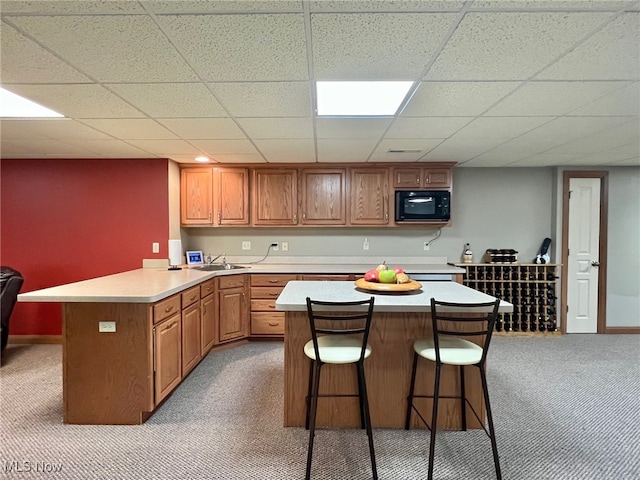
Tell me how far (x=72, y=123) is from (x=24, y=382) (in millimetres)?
2305

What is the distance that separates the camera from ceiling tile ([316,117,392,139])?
7.94 feet

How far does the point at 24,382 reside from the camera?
8.97 feet

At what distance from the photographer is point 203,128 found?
102 inches

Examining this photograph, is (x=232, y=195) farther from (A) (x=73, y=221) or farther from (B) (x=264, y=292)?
(A) (x=73, y=221)

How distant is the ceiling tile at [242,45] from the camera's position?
129 cm

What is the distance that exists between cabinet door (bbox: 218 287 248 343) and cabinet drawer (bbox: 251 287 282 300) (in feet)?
0.41

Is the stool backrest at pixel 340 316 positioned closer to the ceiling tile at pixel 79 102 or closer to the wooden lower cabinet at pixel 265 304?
the wooden lower cabinet at pixel 265 304

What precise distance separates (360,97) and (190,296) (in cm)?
223

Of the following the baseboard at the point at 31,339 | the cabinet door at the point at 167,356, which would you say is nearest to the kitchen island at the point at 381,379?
the cabinet door at the point at 167,356

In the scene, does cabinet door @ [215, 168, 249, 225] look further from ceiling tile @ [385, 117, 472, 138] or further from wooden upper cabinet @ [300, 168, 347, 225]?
ceiling tile @ [385, 117, 472, 138]

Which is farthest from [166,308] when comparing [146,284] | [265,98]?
[265,98]

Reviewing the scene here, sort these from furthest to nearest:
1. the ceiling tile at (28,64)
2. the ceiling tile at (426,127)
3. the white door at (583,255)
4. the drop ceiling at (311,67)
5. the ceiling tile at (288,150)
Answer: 1. the white door at (583,255)
2. the ceiling tile at (288,150)
3. the ceiling tile at (426,127)
4. the ceiling tile at (28,64)
5. the drop ceiling at (311,67)

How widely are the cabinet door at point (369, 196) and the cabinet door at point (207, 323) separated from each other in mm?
1968

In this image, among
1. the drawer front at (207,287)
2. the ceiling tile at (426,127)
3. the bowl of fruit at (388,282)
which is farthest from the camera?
the drawer front at (207,287)
